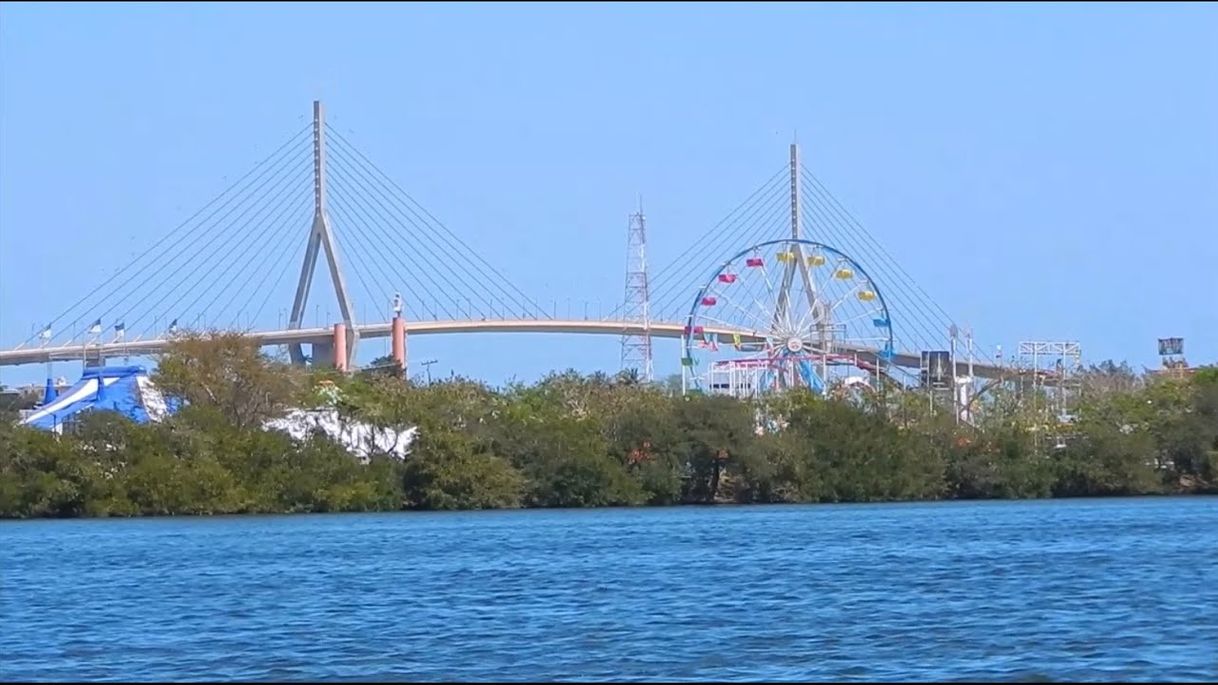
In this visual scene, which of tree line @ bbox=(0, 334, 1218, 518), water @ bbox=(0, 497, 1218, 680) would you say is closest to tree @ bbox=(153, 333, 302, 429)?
tree line @ bbox=(0, 334, 1218, 518)

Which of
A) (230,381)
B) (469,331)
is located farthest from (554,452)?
(469,331)

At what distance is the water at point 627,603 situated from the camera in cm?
2381

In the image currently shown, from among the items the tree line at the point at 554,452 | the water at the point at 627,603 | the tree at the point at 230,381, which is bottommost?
the water at the point at 627,603

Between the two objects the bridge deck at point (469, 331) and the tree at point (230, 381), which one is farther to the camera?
the bridge deck at point (469, 331)

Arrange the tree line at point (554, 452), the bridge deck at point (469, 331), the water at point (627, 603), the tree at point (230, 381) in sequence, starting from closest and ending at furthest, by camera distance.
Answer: the water at point (627, 603) → the tree line at point (554, 452) → the tree at point (230, 381) → the bridge deck at point (469, 331)

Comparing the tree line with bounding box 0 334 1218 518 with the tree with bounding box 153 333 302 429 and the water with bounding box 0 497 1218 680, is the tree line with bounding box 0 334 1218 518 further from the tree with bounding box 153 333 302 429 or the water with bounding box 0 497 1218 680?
the water with bounding box 0 497 1218 680

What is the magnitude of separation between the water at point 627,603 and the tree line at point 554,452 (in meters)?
12.7

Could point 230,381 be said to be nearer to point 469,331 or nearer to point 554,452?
point 554,452

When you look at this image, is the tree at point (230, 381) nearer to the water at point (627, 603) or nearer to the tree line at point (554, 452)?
the tree line at point (554, 452)

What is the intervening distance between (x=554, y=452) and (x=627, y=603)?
41.3 m

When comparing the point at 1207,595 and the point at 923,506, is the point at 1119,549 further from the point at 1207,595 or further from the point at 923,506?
the point at 923,506

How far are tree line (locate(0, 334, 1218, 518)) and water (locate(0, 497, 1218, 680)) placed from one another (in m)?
12.7

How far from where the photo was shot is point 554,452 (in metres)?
72.0

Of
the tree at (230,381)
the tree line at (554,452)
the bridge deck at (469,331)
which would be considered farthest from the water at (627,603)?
the bridge deck at (469,331)
